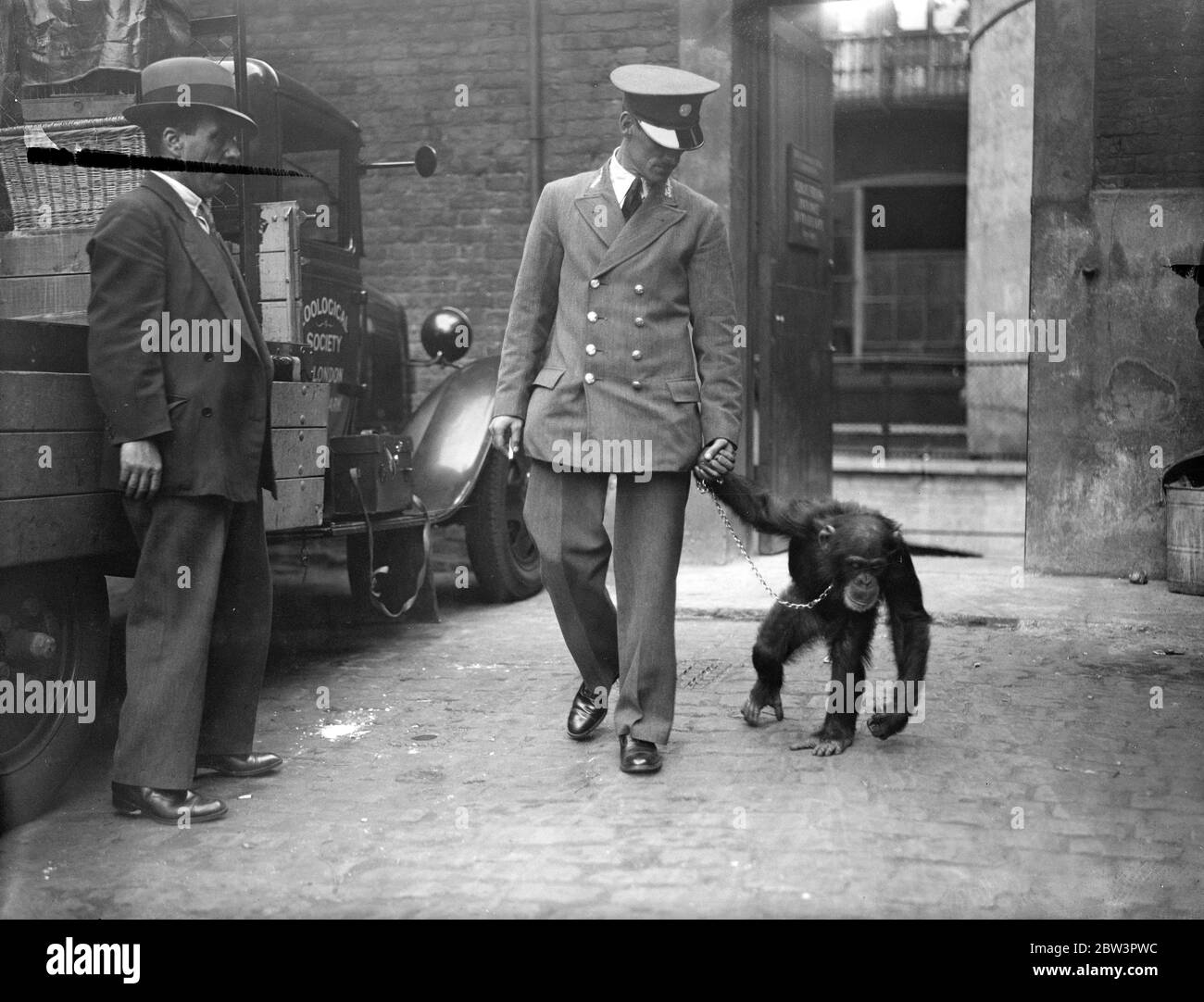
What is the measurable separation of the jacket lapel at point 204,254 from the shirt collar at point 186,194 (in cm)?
2

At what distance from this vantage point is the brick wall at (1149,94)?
301 inches

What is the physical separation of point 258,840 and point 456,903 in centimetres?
75

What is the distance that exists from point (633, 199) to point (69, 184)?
6.58 ft

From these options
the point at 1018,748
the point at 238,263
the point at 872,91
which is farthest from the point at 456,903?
the point at 872,91

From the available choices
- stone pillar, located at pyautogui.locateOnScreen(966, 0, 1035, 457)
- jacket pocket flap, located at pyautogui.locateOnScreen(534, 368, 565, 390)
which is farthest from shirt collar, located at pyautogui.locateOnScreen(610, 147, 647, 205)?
stone pillar, located at pyautogui.locateOnScreen(966, 0, 1035, 457)

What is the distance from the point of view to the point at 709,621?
23.0 ft

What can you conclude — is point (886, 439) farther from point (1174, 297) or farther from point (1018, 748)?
point (1018, 748)

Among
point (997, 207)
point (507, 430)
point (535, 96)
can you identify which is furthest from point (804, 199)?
point (997, 207)

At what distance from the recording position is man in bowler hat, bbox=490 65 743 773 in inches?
169

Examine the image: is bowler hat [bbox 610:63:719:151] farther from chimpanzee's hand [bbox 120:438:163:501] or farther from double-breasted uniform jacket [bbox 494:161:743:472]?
chimpanzee's hand [bbox 120:438:163:501]

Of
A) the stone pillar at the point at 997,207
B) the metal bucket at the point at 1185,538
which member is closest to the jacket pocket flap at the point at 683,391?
the metal bucket at the point at 1185,538

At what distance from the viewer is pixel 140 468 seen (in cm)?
375

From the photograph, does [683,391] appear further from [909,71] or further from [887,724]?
[909,71]
